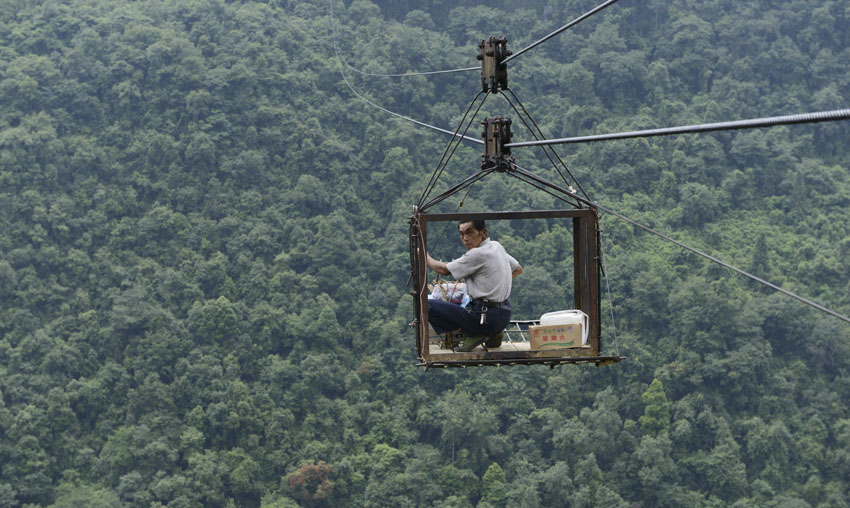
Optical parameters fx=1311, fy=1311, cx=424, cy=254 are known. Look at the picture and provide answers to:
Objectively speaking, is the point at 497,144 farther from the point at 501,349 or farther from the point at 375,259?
the point at 375,259

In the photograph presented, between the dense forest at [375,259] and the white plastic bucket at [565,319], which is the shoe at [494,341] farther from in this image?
the dense forest at [375,259]

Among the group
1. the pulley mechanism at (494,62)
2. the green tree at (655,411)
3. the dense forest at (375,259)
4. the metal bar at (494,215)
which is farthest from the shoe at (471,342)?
the green tree at (655,411)

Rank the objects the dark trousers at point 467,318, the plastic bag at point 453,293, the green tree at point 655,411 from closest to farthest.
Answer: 1. the dark trousers at point 467,318
2. the plastic bag at point 453,293
3. the green tree at point 655,411

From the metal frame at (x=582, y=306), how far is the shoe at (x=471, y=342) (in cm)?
25

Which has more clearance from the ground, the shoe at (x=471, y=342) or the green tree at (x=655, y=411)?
the shoe at (x=471, y=342)

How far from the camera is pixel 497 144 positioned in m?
7.18

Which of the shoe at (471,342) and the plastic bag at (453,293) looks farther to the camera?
the plastic bag at (453,293)

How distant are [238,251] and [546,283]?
26.9 feet

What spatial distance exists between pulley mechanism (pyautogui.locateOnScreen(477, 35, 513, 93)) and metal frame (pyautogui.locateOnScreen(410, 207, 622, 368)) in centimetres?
81

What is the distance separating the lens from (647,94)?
4091 centimetres

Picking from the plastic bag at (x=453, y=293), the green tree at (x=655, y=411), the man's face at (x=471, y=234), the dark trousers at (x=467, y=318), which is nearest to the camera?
the man's face at (x=471, y=234)

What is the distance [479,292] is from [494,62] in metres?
1.30

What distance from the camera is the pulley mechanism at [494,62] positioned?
7.30 m

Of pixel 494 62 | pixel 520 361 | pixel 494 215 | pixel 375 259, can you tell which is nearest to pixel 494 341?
pixel 520 361
